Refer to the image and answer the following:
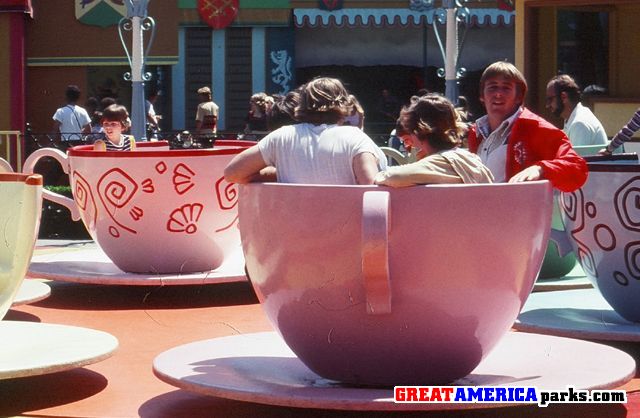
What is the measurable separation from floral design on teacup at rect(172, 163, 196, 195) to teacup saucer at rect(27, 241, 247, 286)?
428 mm

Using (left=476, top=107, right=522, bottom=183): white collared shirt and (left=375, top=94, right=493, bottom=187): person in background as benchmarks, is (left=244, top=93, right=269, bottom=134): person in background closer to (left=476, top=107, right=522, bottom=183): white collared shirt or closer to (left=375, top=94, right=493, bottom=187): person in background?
(left=476, top=107, right=522, bottom=183): white collared shirt

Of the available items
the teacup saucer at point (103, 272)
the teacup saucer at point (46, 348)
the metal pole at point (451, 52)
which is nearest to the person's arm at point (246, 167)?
the teacup saucer at point (46, 348)

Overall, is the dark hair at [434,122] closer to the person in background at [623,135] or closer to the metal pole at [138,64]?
the person in background at [623,135]

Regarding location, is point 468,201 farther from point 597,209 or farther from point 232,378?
point 597,209

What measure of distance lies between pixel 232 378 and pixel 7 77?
1876 cm

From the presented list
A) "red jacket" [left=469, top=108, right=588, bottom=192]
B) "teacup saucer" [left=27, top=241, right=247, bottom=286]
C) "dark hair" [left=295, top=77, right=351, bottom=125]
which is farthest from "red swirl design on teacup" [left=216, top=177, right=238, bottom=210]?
"dark hair" [left=295, top=77, right=351, bottom=125]

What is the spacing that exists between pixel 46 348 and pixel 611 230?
2.11 meters

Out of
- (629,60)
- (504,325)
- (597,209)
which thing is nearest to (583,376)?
(504,325)

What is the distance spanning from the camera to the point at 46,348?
4.48 m

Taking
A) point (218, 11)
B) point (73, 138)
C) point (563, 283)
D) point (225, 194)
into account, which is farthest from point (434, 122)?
point (218, 11)

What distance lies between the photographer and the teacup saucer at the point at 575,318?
4934 mm

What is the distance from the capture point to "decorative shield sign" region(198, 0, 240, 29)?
23.6 meters

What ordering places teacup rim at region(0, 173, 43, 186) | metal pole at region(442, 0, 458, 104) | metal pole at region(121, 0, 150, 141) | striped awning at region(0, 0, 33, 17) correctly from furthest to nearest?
1. striped awning at region(0, 0, 33, 17)
2. metal pole at region(121, 0, 150, 141)
3. metal pole at region(442, 0, 458, 104)
4. teacup rim at region(0, 173, 43, 186)

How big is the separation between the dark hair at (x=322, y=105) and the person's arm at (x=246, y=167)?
0.23m
